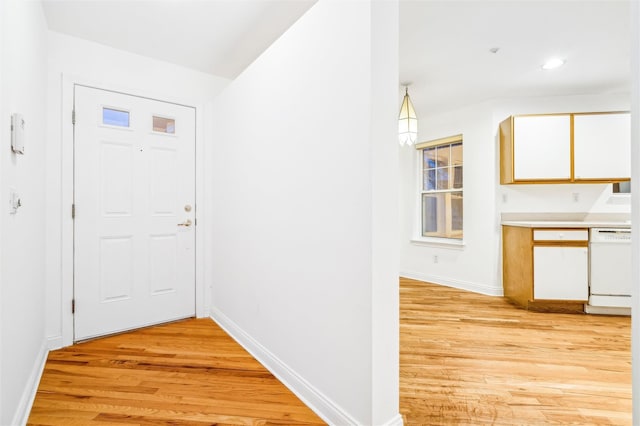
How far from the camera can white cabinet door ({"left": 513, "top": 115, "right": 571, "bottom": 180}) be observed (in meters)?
3.70

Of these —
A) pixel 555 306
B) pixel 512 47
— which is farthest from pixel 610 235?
Result: pixel 512 47

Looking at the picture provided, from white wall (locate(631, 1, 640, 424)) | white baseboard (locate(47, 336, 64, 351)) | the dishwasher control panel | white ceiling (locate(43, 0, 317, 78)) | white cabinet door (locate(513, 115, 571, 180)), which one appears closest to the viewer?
white wall (locate(631, 1, 640, 424))

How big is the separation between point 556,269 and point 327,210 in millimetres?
3091

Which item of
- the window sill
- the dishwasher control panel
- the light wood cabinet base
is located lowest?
the light wood cabinet base

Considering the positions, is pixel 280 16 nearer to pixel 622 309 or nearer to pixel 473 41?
pixel 473 41

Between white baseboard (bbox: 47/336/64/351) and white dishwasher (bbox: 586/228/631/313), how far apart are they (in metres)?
4.89

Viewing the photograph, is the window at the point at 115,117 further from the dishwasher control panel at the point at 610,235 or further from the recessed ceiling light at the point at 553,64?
the dishwasher control panel at the point at 610,235

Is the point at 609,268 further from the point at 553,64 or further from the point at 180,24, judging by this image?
the point at 180,24

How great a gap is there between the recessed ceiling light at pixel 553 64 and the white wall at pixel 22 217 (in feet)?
13.0

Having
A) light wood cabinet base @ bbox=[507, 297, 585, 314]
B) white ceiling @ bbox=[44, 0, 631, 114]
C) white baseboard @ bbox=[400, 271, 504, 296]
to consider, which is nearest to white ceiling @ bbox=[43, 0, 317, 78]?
white ceiling @ bbox=[44, 0, 631, 114]

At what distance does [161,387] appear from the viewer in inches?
78.3

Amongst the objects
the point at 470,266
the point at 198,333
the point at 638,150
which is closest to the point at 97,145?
the point at 198,333

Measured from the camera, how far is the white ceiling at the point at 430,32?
2.27 metres

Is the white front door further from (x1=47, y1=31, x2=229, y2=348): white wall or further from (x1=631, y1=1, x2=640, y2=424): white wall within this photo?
(x1=631, y1=1, x2=640, y2=424): white wall
